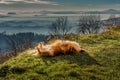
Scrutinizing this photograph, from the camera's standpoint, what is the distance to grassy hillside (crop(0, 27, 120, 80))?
41.0 feet

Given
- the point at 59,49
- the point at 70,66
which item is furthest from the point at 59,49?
the point at 70,66

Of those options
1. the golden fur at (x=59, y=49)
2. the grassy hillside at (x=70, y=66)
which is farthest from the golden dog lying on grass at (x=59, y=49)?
the grassy hillside at (x=70, y=66)

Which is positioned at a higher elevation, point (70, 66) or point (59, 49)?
point (59, 49)

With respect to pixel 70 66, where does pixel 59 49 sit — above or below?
above

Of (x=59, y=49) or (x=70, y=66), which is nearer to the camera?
(x=70, y=66)

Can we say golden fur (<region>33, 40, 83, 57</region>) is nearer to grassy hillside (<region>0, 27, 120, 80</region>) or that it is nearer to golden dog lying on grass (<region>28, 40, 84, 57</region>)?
golden dog lying on grass (<region>28, 40, 84, 57</region>)

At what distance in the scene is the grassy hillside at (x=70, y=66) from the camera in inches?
492

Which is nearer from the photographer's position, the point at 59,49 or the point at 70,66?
the point at 70,66

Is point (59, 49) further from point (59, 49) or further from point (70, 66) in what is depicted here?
point (70, 66)

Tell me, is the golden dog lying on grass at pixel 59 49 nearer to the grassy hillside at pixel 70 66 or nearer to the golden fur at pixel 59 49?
the golden fur at pixel 59 49

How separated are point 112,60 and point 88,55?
4.79 ft

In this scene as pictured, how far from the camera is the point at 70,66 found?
543 inches

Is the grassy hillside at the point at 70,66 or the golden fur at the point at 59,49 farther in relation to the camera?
the golden fur at the point at 59,49

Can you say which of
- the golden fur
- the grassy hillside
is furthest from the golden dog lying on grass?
the grassy hillside
